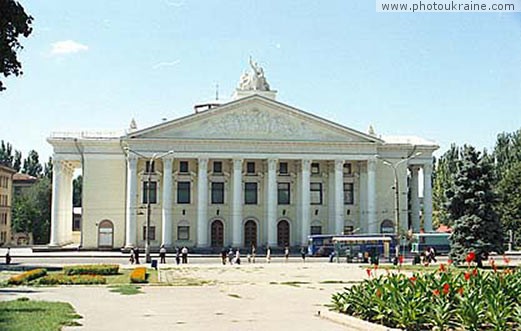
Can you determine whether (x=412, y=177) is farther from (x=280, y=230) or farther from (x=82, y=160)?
(x=82, y=160)

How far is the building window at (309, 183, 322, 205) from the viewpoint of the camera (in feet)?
251

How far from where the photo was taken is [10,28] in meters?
21.0

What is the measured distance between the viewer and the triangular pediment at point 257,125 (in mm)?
71438

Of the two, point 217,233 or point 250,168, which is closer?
point 217,233

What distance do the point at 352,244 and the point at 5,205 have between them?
57.9m

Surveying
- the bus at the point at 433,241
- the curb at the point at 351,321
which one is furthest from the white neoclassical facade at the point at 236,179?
the curb at the point at 351,321

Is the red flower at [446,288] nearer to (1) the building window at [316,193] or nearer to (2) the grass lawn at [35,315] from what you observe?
(2) the grass lawn at [35,315]

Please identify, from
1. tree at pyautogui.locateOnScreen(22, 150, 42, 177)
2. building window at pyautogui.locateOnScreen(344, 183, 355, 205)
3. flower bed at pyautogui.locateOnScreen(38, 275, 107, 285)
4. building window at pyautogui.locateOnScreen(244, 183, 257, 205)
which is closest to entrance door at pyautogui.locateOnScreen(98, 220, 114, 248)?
building window at pyautogui.locateOnScreen(244, 183, 257, 205)

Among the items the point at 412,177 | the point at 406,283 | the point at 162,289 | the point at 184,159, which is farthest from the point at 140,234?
the point at 406,283

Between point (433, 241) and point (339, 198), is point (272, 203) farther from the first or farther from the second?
point (433, 241)

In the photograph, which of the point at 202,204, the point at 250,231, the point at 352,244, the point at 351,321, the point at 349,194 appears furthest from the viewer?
the point at 349,194

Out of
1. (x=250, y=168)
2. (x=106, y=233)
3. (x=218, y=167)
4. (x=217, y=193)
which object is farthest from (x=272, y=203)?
(x=106, y=233)

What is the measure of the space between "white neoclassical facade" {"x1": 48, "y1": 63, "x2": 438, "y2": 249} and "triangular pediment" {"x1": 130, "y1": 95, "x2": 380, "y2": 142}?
0.10 meters

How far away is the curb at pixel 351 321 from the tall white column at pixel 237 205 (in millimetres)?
53236
